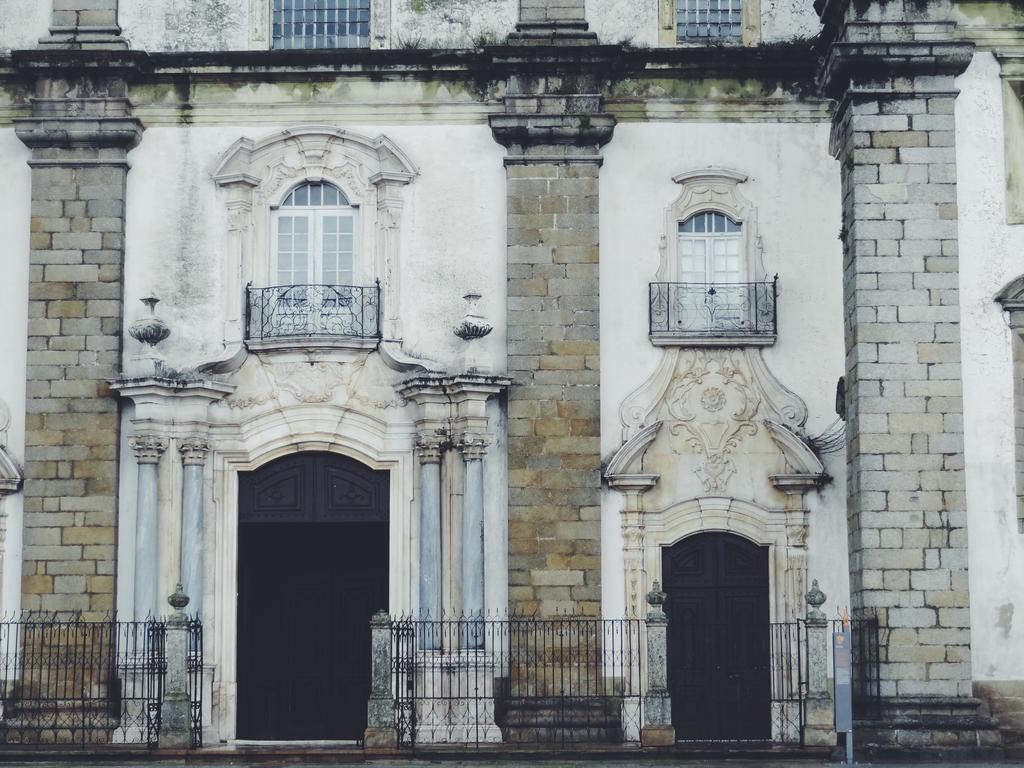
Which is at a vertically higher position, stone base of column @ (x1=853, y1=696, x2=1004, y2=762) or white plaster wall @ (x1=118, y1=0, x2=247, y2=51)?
white plaster wall @ (x1=118, y1=0, x2=247, y2=51)

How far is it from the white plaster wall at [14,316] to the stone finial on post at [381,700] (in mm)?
4738

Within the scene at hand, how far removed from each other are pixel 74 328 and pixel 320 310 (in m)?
2.93

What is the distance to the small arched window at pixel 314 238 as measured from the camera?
75.4 feet

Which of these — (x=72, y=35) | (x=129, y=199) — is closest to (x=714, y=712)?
(x=129, y=199)

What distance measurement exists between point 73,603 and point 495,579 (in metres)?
4.92

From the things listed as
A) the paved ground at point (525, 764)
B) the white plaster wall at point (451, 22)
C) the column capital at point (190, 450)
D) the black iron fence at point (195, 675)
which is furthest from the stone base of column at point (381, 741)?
the white plaster wall at point (451, 22)

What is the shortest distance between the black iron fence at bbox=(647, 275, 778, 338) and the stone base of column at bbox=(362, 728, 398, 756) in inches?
226

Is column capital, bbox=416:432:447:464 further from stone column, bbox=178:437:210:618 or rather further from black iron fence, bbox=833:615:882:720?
black iron fence, bbox=833:615:882:720

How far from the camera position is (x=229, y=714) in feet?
73.0

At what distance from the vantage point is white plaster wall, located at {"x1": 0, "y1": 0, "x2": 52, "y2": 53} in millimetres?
23188

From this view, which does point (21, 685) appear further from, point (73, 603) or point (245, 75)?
point (245, 75)

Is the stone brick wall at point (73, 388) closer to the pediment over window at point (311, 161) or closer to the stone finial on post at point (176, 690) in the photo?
the pediment over window at point (311, 161)

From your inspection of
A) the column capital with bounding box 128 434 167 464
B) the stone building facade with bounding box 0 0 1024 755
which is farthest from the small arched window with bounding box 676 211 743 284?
the column capital with bounding box 128 434 167 464

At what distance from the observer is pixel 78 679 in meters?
21.9
